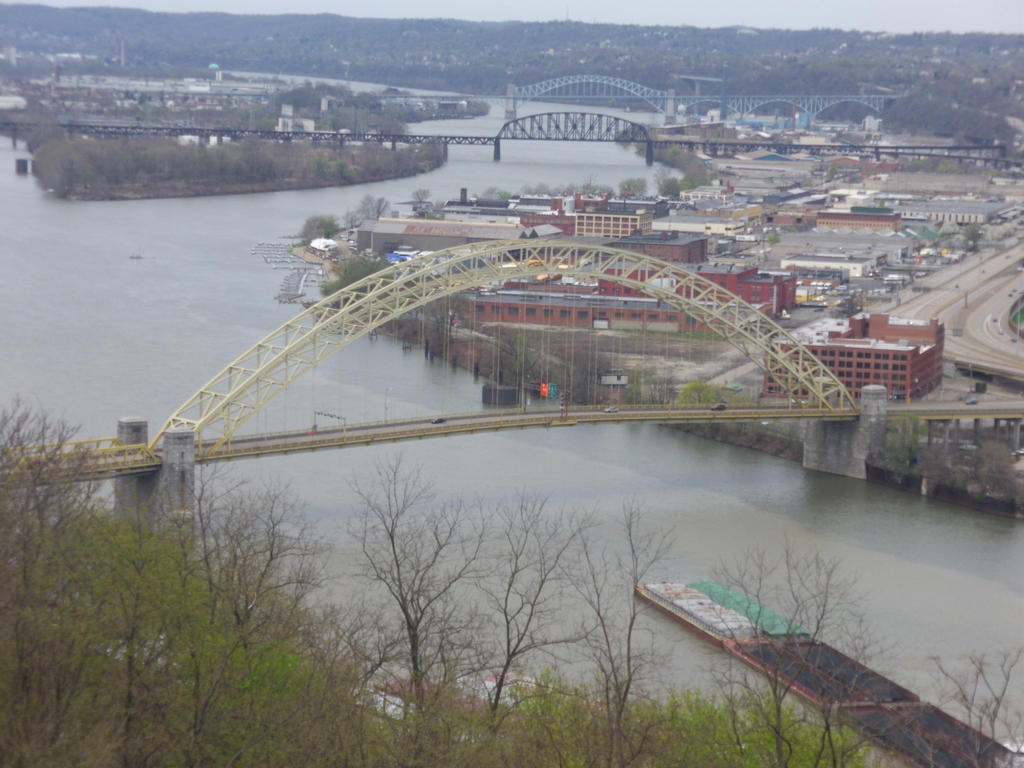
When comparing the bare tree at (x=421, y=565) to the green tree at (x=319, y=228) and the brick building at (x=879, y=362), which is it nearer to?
the brick building at (x=879, y=362)

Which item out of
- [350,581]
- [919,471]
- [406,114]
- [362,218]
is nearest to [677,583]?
[350,581]

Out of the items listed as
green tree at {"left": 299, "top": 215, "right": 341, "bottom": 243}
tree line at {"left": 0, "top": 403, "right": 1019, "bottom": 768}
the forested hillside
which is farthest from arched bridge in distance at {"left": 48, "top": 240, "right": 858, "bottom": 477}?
the forested hillside

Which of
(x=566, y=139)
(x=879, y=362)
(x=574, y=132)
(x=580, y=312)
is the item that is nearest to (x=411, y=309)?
(x=879, y=362)

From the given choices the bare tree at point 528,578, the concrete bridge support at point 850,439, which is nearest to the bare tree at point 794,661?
the bare tree at point 528,578

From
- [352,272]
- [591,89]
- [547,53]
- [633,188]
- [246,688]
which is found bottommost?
[633,188]

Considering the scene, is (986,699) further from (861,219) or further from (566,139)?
(566,139)

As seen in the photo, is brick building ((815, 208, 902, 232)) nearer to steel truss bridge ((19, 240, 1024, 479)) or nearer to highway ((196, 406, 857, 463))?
steel truss bridge ((19, 240, 1024, 479))

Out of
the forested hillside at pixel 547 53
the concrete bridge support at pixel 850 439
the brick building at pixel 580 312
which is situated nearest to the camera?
the concrete bridge support at pixel 850 439
